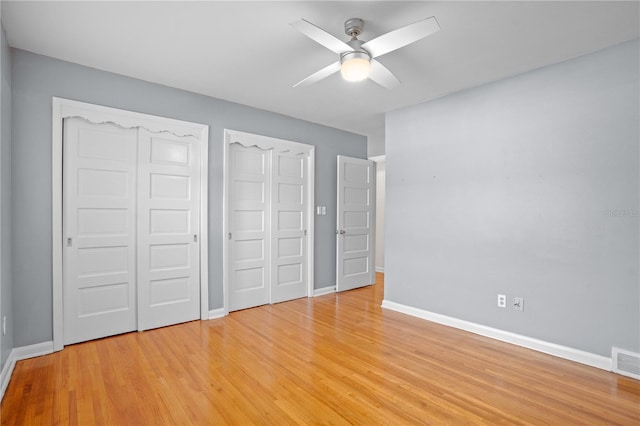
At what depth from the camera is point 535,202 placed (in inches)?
118

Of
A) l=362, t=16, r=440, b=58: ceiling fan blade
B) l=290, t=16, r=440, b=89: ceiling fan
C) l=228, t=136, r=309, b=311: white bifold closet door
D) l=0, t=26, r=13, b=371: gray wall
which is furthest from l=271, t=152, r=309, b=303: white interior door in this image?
l=0, t=26, r=13, b=371: gray wall

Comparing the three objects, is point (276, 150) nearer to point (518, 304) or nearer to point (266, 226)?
point (266, 226)

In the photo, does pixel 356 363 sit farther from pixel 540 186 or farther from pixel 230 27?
pixel 230 27

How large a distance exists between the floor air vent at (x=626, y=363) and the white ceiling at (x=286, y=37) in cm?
237

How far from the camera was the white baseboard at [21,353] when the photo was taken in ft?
7.67

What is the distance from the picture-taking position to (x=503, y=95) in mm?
3227

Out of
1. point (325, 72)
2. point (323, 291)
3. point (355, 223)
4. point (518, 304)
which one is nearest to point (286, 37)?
point (325, 72)

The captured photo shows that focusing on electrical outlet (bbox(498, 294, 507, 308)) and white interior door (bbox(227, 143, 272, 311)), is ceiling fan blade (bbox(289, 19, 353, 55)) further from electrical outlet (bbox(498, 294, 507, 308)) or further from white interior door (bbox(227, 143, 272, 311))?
electrical outlet (bbox(498, 294, 507, 308))

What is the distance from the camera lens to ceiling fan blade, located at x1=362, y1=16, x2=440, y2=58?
1.90 meters

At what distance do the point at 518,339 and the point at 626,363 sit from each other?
0.74 metres

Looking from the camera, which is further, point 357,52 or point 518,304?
point 518,304

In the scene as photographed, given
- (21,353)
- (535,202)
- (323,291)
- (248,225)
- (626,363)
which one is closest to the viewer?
(626,363)

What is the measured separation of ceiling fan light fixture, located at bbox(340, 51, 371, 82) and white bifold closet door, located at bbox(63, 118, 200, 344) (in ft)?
6.96

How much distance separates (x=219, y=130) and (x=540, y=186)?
11.0 feet
